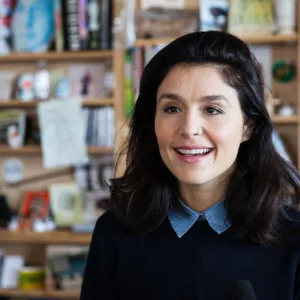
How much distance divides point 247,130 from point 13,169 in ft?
6.90

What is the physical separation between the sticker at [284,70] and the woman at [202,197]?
5.04 ft

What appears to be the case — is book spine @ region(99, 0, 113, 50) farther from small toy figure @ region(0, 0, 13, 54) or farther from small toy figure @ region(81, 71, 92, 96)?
small toy figure @ region(0, 0, 13, 54)

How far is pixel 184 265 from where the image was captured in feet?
3.41

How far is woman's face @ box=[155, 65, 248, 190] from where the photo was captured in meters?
0.96

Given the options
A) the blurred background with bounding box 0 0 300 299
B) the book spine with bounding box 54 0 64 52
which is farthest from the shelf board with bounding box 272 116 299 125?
the book spine with bounding box 54 0 64 52

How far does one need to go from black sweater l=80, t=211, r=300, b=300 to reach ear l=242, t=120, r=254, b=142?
0.20m

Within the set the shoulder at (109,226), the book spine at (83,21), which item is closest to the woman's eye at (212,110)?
the shoulder at (109,226)

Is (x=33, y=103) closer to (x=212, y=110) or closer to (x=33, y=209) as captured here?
(x=33, y=209)

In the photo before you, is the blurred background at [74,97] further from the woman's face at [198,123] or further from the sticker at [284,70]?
the woman's face at [198,123]

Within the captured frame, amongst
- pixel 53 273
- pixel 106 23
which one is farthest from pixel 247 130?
pixel 53 273

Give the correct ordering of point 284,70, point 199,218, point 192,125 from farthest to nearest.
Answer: point 284,70 → point 199,218 → point 192,125

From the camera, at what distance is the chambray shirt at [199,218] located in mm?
1047

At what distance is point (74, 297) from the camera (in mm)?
2645

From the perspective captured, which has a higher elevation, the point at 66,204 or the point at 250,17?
the point at 250,17
